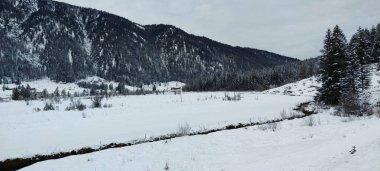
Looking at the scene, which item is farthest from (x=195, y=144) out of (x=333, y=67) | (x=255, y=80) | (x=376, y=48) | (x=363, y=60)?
(x=255, y=80)

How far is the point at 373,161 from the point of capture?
877 centimetres

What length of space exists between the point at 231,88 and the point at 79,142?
107 meters

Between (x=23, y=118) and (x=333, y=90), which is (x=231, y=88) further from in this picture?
(x=23, y=118)

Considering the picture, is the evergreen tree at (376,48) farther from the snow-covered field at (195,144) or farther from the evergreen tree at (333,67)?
the snow-covered field at (195,144)

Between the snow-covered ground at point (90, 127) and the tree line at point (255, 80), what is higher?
the tree line at point (255, 80)

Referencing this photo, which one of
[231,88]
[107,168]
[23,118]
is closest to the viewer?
[107,168]

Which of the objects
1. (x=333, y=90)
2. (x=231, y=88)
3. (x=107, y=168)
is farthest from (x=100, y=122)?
(x=231, y=88)

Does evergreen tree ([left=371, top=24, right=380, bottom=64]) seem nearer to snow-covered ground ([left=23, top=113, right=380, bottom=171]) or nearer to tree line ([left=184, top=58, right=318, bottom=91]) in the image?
tree line ([left=184, top=58, right=318, bottom=91])

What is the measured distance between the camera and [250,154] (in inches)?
523

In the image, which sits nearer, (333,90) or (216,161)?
(216,161)

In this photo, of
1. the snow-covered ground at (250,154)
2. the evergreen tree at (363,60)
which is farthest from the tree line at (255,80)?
the snow-covered ground at (250,154)

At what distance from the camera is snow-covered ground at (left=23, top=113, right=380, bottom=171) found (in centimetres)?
998

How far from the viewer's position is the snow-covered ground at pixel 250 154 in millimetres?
9977

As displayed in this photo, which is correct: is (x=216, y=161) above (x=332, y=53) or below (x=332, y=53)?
below
